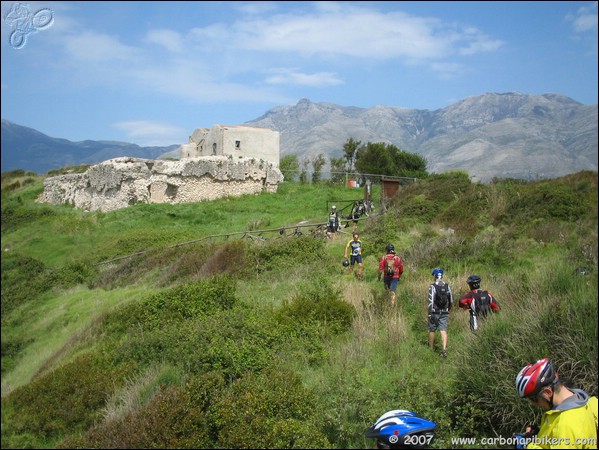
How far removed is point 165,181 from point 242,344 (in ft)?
62.0

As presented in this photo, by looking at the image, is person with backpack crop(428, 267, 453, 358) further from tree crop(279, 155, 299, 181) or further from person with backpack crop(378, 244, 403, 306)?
tree crop(279, 155, 299, 181)

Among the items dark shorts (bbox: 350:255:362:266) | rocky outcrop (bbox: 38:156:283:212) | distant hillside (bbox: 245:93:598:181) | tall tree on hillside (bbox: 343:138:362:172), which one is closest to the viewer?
dark shorts (bbox: 350:255:362:266)

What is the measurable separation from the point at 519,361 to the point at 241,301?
5759mm

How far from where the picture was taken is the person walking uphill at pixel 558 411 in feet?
10.3

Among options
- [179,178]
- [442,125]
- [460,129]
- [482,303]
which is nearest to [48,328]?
[482,303]

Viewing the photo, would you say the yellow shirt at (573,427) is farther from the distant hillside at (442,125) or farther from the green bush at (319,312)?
the distant hillside at (442,125)

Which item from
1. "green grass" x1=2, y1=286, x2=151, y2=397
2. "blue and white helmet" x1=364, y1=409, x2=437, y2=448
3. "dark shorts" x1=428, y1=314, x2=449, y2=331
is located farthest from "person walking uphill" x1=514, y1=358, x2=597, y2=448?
"dark shorts" x1=428, y1=314, x2=449, y2=331

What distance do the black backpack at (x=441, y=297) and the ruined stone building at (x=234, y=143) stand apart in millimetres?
29645

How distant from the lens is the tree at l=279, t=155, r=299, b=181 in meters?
39.7

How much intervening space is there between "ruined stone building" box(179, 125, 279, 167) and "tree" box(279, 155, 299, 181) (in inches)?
51.6

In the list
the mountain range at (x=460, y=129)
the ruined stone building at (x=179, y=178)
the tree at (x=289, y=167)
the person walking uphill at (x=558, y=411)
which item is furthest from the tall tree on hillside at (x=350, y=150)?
the person walking uphill at (x=558, y=411)

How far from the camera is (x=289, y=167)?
4506 cm

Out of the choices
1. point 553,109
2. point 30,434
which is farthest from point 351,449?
point 553,109

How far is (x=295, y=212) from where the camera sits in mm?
23734
